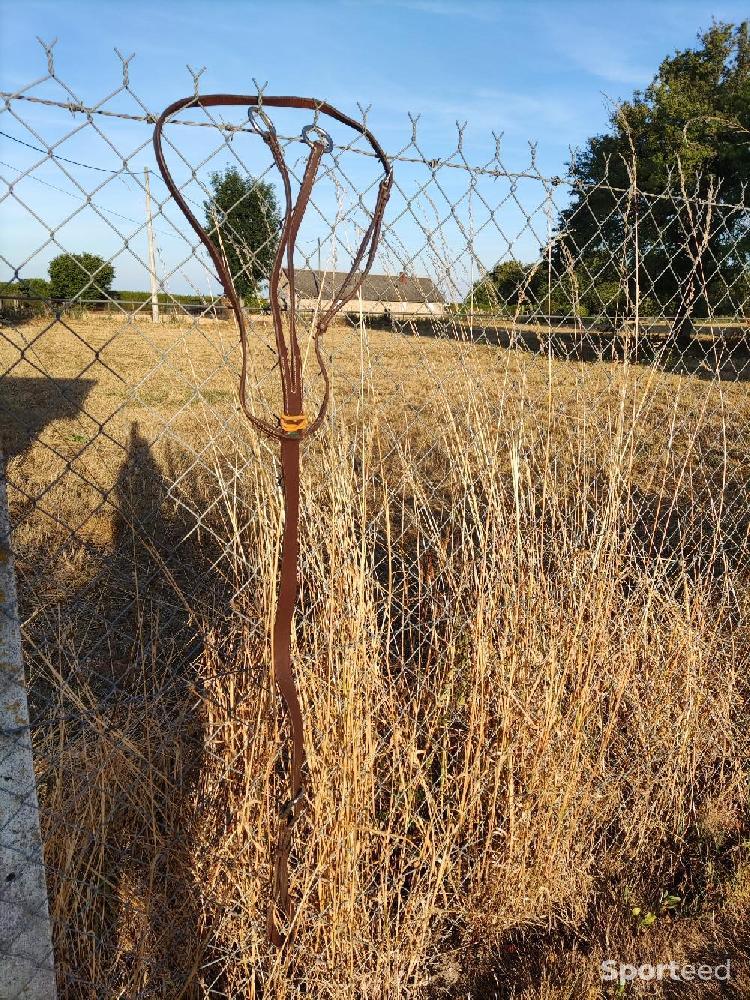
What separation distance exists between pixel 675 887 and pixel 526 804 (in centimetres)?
63

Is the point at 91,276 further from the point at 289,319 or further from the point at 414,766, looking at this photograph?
the point at 414,766

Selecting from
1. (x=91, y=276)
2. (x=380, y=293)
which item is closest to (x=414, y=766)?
(x=380, y=293)

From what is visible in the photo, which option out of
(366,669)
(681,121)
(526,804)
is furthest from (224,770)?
(681,121)

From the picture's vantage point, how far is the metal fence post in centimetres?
122

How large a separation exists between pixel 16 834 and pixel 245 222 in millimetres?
1348

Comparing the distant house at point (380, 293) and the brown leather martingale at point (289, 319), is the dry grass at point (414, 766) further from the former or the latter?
the brown leather martingale at point (289, 319)

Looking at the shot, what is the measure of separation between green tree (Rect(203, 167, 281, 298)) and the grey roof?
0.34 ft

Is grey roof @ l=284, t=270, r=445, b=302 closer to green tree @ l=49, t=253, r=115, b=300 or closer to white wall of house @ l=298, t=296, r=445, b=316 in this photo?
white wall of house @ l=298, t=296, r=445, b=316

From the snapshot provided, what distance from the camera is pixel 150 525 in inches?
166

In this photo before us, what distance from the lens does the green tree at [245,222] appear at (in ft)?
4.93

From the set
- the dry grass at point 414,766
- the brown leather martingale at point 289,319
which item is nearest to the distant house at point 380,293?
the dry grass at point 414,766

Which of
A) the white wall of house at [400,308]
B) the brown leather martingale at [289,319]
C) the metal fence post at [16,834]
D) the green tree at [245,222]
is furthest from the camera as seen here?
the white wall of house at [400,308]

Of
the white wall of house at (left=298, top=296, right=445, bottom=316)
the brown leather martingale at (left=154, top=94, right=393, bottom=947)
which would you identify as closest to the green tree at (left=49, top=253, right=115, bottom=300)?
Result: the brown leather martingale at (left=154, top=94, right=393, bottom=947)

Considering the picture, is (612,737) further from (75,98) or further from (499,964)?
(75,98)
